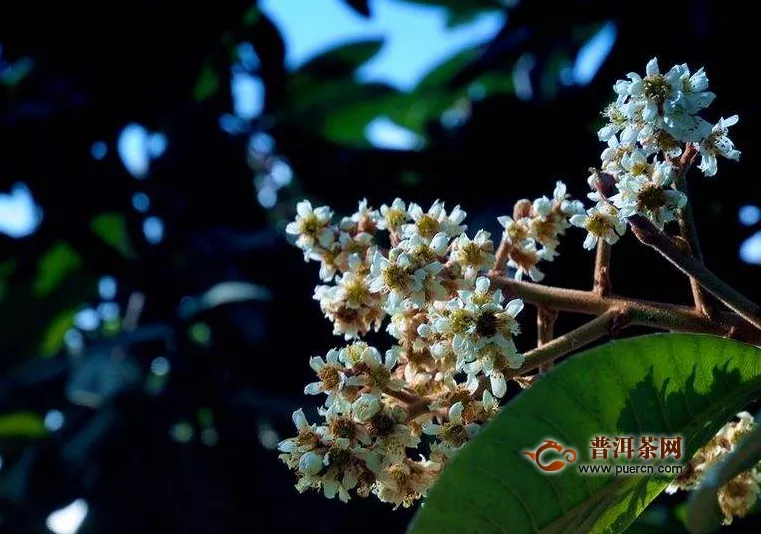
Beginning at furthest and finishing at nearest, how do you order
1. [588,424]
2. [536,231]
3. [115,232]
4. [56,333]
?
[56,333], [115,232], [536,231], [588,424]

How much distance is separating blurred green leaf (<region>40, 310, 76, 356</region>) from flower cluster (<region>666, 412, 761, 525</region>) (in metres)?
2.27

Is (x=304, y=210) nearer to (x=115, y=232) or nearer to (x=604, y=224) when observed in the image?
(x=604, y=224)

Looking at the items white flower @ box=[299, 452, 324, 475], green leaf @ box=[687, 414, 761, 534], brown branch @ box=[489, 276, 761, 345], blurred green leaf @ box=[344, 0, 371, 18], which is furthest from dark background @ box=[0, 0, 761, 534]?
green leaf @ box=[687, 414, 761, 534]

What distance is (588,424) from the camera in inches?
29.6

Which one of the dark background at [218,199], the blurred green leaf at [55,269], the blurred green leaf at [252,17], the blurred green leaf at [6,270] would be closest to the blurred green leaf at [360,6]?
the dark background at [218,199]

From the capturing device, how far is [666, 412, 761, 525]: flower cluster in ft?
3.05

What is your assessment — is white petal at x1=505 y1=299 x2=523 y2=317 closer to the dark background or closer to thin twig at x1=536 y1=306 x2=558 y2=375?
thin twig at x1=536 y1=306 x2=558 y2=375

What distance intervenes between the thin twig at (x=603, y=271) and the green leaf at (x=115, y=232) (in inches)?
68.6

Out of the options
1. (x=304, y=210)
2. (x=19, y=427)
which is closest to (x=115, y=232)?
(x=19, y=427)

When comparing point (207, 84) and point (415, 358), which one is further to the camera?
point (207, 84)

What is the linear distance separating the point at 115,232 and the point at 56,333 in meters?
0.55

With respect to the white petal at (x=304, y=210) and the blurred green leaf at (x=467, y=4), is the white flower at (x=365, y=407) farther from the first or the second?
the blurred green leaf at (x=467, y=4)

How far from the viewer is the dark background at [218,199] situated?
5.36ft

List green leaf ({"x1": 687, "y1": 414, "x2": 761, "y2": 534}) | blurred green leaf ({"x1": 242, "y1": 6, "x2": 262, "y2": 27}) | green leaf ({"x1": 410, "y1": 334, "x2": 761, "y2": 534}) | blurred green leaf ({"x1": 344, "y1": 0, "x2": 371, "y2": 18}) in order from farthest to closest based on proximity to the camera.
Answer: blurred green leaf ({"x1": 242, "y1": 6, "x2": 262, "y2": 27}) < blurred green leaf ({"x1": 344, "y1": 0, "x2": 371, "y2": 18}) < green leaf ({"x1": 410, "y1": 334, "x2": 761, "y2": 534}) < green leaf ({"x1": 687, "y1": 414, "x2": 761, "y2": 534})
